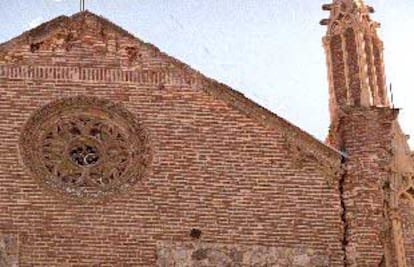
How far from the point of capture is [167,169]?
15.0m

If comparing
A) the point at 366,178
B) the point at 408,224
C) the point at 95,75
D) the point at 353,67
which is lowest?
the point at 408,224

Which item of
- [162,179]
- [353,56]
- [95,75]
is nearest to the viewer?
[162,179]

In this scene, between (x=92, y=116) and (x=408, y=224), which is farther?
(x=408, y=224)

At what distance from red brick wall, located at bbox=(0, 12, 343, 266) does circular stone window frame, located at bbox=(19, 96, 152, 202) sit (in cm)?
10

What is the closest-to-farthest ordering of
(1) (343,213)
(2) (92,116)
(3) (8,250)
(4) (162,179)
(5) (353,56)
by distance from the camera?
(3) (8,250) → (4) (162,179) → (1) (343,213) → (2) (92,116) → (5) (353,56)

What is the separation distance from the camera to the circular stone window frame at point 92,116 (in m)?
14.6

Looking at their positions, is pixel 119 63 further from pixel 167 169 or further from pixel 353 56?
pixel 353 56

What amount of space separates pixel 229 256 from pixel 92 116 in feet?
9.82

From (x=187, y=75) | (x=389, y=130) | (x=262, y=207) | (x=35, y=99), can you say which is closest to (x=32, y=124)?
(x=35, y=99)

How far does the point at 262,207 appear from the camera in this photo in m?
14.9

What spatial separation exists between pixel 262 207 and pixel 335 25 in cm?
409

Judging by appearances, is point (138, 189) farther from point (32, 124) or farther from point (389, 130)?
point (389, 130)

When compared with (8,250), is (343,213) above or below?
above

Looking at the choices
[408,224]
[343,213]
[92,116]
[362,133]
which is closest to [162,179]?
[92,116]
